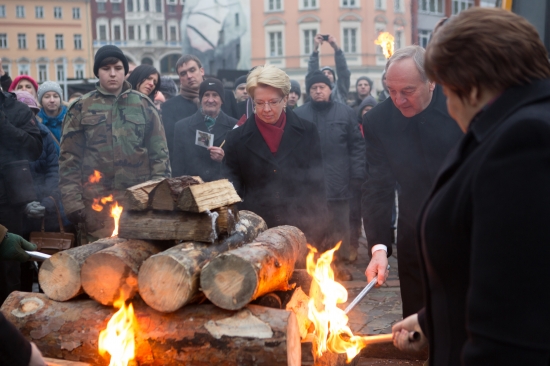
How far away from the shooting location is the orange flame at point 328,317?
3.61 metres

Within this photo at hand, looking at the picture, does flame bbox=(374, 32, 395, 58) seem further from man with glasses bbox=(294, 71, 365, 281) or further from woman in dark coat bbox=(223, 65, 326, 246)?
man with glasses bbox=(294, 71, 365, 281)

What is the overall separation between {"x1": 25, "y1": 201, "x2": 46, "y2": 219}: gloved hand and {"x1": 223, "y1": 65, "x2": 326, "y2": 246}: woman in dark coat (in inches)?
70.6

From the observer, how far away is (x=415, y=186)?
409cm

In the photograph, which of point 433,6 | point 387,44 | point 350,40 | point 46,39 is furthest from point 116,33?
point 387,44

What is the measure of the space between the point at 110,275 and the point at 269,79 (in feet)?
6.85

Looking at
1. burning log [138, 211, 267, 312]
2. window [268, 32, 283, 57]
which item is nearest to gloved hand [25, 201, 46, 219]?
burning log [138, 211, 267, 312]

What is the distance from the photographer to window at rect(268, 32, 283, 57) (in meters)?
49.7

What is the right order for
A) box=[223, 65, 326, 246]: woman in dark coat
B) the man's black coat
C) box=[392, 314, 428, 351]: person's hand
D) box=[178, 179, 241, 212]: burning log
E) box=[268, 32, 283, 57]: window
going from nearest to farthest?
box=[392, 314, 428, 351]: person's hand → box=[178, 179, 241, 212]: burning log → the man's black coat → box=[223, 65, 326, 246]: woman in dark coat → box=[268, 32, 283, 57]: window

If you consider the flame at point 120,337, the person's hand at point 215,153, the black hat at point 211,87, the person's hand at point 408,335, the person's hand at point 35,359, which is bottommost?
the flame at point 120,337

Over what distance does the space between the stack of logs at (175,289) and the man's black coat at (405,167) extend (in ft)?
2.33

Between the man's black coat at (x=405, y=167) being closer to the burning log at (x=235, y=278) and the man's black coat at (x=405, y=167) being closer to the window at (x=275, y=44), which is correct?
the burning log at (x=235, y=278)

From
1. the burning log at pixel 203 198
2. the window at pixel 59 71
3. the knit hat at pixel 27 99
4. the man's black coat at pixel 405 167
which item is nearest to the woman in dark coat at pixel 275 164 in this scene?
the man's black coat at pixel 405 167

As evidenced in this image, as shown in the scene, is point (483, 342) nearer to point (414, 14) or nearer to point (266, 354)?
point (266, 354)

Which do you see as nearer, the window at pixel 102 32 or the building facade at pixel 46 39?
the building facade at pixel 46 39
